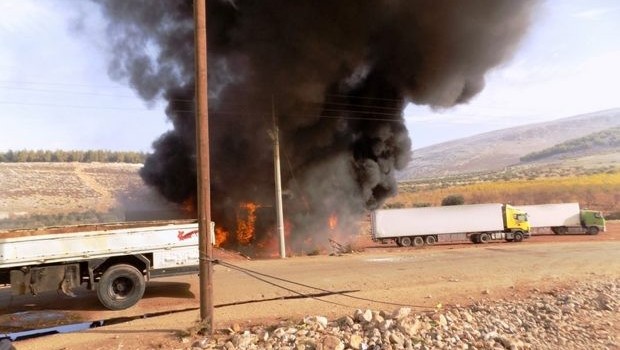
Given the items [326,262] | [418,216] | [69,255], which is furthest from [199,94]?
[418,216]

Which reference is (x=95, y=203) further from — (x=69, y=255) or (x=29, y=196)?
(x=69, y=255)

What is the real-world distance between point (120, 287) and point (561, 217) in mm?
33176

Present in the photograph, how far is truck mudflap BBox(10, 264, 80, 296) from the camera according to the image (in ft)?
34.1

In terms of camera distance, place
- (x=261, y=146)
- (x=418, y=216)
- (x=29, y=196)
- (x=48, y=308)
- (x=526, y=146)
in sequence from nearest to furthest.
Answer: (x=48, y=308) → (x=261, y=146) → (x=418, y=216) → (x=29, y=196) → (x=526, y=146)

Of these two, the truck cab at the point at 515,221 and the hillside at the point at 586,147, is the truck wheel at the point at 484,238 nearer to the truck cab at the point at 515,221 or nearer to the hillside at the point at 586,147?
the truck cab at the point at 515,221

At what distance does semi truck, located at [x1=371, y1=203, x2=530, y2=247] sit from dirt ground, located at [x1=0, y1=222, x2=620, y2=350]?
36.0 ft

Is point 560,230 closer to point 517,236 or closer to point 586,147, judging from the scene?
point 517,236

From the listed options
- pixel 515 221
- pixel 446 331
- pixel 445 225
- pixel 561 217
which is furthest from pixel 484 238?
pixel 446 331

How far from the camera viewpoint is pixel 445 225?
30109 millimetres

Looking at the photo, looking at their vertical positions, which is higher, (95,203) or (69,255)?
(95,203)

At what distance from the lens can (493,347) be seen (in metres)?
7.23

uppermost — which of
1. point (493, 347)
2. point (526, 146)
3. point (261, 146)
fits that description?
point (526, 146)

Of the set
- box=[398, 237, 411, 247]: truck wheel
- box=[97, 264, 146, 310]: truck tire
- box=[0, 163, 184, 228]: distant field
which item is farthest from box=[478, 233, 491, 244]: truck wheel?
box=[97, 264, 146, 310]: truck tire

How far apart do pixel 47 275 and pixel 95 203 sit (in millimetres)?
46599
